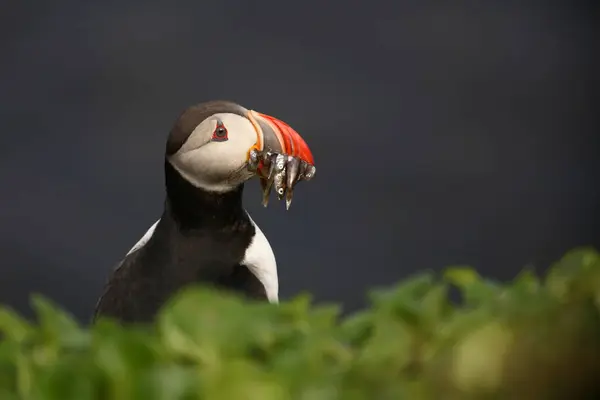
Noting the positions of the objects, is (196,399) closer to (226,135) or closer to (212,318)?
(212,318)

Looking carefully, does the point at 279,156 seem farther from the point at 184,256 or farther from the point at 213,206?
the point at 184,256

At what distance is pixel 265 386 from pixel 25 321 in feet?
1.43

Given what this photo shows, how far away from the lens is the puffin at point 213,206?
9.92 ft

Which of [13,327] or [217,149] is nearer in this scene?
[13,327]

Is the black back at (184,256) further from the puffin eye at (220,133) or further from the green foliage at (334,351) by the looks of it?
the green foliage at (334,351)

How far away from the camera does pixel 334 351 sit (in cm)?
106

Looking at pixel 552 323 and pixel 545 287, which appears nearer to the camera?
pixel 552 323

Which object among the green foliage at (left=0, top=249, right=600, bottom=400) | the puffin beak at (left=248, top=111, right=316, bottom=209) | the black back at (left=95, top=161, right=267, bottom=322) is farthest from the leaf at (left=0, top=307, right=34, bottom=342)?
the puffin beak at (left=248, top=111, right=316, bottom=209)

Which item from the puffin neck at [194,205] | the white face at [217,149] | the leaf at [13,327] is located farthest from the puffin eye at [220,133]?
the leaf at [13,327]

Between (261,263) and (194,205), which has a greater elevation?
(194,205)

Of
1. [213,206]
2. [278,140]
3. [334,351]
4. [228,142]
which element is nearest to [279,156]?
[278,140]

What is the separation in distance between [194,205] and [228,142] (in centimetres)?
23

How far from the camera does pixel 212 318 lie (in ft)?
3.44

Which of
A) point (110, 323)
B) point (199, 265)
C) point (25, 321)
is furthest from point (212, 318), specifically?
point (199, 265)
